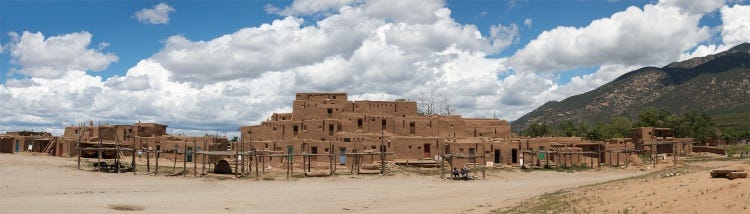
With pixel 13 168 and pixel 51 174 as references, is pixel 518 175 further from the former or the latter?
pixel 13 168

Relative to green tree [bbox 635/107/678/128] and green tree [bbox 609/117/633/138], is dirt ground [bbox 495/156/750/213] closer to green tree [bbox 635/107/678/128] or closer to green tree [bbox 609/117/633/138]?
green tree [bbox 635/107/678/128]

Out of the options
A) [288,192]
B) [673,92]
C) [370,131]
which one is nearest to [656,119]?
[370,131]

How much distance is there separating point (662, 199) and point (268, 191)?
982 inches

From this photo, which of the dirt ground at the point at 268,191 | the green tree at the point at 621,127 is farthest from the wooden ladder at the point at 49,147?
the green tree at the point at 621,127

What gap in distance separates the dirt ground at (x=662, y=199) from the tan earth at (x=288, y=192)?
3.4 inches

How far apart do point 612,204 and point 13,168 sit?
44.3 metres

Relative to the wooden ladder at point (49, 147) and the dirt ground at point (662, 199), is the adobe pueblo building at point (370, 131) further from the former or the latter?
the dirt ground at point (662, 199)

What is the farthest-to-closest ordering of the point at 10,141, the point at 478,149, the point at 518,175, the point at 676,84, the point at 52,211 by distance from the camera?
the point at 676,84
the point at 10,141
the point at 478,149
the point at 518,175
the point at 52,211

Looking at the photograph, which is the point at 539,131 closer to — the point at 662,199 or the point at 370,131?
the point at 370,131

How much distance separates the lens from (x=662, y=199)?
64.5ft

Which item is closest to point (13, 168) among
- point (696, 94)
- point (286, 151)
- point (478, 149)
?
point (286, 151)

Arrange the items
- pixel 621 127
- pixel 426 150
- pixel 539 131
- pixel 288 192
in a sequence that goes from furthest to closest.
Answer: pixel 539 131, pixel 621 127, pixel 426 150, pixel 288 192

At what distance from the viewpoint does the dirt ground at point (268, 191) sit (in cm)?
2811

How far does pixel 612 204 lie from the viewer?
2064 centimetres
